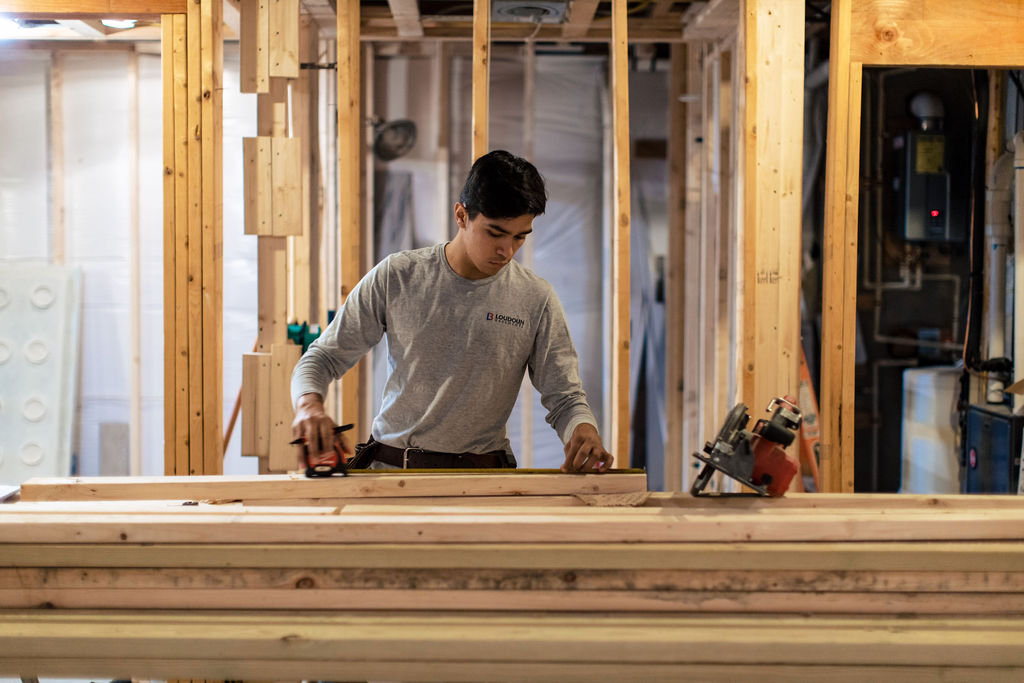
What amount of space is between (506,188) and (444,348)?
441 millimetres

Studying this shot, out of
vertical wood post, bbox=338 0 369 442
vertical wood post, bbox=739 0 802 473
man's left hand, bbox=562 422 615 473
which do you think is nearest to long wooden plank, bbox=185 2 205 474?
vertical wood post, bbox=338 0 369 442

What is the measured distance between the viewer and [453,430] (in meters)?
2.12

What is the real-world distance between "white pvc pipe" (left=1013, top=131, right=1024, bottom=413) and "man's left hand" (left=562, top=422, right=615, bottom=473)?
231cm

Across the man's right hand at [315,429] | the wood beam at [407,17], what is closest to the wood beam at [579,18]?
the wood beam at [407,17]

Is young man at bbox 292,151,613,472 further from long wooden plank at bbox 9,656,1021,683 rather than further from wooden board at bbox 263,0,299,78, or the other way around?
wooden board at bbox 263,0,299,78

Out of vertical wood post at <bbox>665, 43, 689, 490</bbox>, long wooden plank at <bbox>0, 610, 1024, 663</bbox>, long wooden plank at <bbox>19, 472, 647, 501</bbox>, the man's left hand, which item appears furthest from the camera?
vertical wood post at <bbox>665, 43, 689, 490</bbox>

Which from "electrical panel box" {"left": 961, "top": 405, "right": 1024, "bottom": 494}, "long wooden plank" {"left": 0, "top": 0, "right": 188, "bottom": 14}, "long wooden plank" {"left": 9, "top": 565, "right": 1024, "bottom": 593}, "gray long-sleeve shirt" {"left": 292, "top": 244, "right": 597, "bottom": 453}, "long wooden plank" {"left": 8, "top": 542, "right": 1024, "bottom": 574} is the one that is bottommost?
"electrical panel box" {"left": 961, "top": 405, "right": 1024, "bottom": 494}

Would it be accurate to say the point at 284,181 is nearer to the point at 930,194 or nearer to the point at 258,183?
the point at 258,183

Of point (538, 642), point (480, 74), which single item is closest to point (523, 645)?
point (538, 642)

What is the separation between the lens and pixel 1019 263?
3.38 meters

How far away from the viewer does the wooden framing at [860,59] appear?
2889 millimetres

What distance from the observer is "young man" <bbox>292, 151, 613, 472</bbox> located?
211cm

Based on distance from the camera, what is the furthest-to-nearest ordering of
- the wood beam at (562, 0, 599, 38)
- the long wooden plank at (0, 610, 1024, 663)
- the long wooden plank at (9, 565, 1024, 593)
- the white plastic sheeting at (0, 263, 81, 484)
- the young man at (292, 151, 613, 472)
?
the white plastic sheeting at (0, 263, 81, 484) < the wood beam at (562, 0, 599, 38) < the young man at (292, 151, 613, 472) < the long wooden plank at (9, 565, 1024, 593) < the long wooden plank at (0, 610, 1024, 663)

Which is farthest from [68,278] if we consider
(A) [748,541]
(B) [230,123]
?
(A) [748,541]
